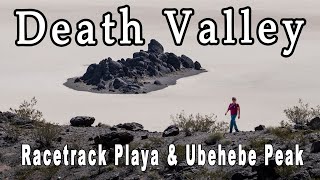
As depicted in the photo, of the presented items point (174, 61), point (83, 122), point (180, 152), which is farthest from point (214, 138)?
point (174, 61)

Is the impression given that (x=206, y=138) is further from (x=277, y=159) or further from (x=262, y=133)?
(x=277, y=159)

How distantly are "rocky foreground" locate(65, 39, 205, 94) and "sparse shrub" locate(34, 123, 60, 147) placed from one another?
5813 cm

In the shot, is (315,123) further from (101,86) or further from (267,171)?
(101,86)

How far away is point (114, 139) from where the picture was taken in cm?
3030

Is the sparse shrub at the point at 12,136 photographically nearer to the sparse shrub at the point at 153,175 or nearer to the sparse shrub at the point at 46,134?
the sparse shrub at the point at 46,134

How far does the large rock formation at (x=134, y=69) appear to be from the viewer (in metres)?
93.8

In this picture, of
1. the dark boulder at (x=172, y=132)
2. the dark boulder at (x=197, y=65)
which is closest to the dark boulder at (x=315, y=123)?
the dark boulder at (x=172, y=132)

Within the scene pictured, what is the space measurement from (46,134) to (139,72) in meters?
70.7

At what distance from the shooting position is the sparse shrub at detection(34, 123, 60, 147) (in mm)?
31938

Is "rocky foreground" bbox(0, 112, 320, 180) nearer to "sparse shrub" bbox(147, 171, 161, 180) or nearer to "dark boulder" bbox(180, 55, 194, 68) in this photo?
"sparse shrub" bbox(147, 171, 161, 180)

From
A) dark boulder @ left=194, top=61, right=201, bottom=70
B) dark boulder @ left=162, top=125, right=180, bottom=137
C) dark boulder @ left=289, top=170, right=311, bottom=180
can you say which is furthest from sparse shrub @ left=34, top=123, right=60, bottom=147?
dark boulder @ left=194, top=61, right=201, bottom=70

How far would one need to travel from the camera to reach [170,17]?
34.2 m

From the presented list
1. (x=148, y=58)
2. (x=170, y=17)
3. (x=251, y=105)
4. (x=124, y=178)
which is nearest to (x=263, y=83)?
(x=251, y=105)

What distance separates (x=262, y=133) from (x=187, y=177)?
5.04 meters
